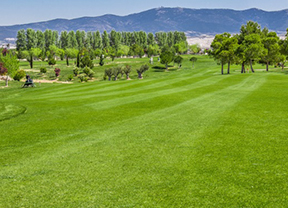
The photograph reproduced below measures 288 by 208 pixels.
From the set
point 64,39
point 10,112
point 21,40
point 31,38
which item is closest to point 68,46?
point 64,39

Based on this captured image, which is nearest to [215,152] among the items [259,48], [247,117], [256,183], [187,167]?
[187,167]

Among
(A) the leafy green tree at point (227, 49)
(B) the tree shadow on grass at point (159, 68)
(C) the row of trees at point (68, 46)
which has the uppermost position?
(C) the row of trees at point (68, 46)

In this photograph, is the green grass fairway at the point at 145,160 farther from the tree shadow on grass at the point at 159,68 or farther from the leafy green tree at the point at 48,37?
the leafy green tree at the point at 48,37

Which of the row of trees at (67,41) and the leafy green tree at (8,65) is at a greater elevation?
the row of trees at (67,41)

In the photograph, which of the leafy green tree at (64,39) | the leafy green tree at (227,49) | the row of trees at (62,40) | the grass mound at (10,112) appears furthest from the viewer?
the leafy green tree at (64,39)

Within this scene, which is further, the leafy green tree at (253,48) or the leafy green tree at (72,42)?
the leafy green tree at (72,42)

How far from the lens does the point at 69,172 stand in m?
7.64

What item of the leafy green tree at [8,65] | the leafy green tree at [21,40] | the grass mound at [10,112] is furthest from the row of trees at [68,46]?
the grass mound at [10,112]

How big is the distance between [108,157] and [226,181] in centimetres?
408

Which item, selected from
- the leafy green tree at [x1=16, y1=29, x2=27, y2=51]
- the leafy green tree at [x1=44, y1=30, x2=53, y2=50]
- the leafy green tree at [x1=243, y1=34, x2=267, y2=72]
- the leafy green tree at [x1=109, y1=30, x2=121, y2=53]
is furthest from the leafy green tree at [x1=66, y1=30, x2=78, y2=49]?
the leafy green tree at [x1=243, y1=34, x2=267, y2=72]

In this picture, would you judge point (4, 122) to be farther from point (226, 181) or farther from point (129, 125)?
point (226, 181)

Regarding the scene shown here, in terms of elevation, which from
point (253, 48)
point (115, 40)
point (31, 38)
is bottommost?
point (253, 48)

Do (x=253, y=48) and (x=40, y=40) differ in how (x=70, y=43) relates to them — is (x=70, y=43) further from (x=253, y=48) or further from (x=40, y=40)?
(x=253, y=48)

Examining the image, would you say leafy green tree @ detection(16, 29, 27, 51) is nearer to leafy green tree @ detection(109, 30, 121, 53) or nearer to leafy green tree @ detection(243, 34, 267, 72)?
leafy green tree @ detection(109, 30, 121, 53)
